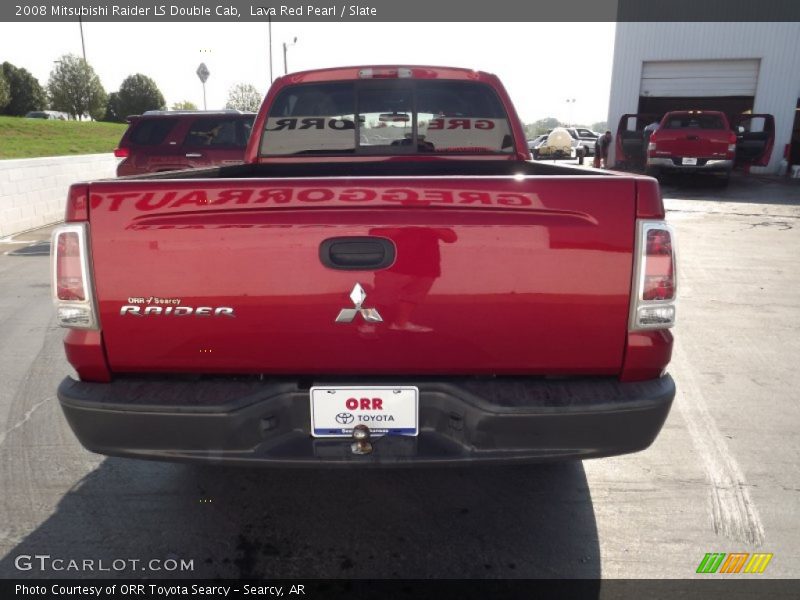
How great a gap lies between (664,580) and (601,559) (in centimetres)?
23

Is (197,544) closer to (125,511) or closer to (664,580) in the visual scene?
(125,511)

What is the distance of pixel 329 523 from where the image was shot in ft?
A: 8.63

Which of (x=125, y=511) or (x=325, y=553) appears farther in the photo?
(x=125, y=511)

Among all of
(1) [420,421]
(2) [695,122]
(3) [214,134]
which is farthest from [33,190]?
(2) [695,122]

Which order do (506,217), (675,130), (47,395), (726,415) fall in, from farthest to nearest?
(675,130), (47,395), (726,415), (506,217)

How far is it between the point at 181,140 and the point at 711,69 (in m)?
19.2

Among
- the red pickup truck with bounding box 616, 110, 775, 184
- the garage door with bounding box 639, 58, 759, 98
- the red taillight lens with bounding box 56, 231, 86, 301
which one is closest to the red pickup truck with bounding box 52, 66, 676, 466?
the red taillight lens with bounding box 56, 231, 86, 301

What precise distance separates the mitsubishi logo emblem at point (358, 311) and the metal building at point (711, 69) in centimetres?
2272

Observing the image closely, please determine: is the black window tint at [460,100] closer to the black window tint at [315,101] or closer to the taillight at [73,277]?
the black window tint at [315,101]

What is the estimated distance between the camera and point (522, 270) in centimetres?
197

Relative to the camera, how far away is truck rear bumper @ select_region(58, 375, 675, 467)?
6.62ft

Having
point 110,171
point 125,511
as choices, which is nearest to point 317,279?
→ point 125,511

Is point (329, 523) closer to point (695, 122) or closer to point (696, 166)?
point (696, 166)

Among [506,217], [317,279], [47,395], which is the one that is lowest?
[47,395]
